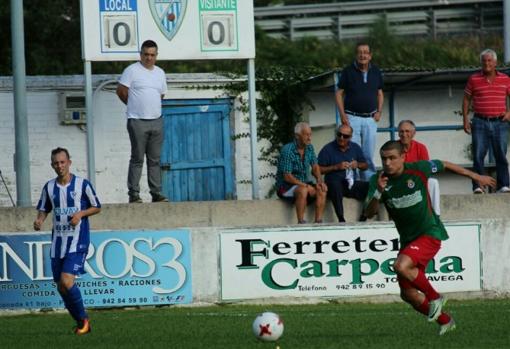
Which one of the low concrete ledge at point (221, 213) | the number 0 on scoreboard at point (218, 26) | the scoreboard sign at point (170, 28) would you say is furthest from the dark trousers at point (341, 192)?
the number 0 on scoreboard at point (218, 26)

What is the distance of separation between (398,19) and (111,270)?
24074 millimetres

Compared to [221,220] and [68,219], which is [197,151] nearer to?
[221,220]

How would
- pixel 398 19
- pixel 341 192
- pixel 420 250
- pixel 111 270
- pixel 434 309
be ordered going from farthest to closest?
pixel 398 19 < pixel 341 192 < pixel 111 270 < pixel 420 250 < pixel 434 309

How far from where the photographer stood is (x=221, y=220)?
17.0 meters

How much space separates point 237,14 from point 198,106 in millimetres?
5417

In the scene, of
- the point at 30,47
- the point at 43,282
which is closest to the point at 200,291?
the point at 43,282

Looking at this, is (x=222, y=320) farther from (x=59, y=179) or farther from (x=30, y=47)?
(x=30, y=47)

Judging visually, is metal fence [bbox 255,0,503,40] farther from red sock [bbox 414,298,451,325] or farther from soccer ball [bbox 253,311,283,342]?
soccer ball [bbox 253,311,283,342]

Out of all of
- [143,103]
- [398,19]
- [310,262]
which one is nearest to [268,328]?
[310,262]

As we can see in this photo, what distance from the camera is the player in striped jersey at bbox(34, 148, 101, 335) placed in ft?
43.7

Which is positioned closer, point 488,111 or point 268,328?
point 268,328

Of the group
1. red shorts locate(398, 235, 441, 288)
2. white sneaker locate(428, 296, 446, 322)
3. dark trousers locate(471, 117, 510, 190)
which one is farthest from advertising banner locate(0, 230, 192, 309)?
white sneaker locate(428, 296, 446, 322)

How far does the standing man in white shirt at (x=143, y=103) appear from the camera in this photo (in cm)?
1669

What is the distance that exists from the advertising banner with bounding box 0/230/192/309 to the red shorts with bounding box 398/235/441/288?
5.14m
